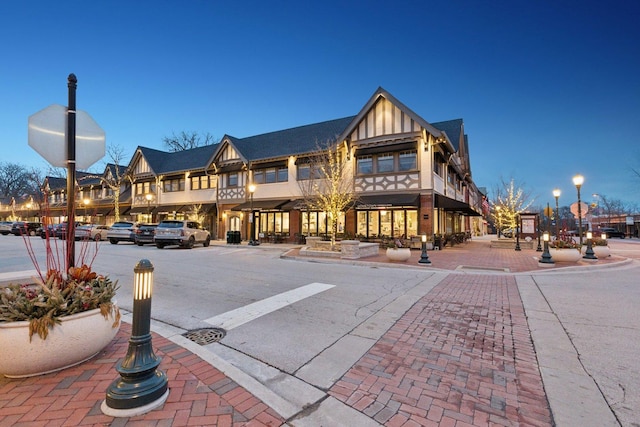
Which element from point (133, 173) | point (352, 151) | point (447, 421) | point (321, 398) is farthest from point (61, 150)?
point (133, 173)

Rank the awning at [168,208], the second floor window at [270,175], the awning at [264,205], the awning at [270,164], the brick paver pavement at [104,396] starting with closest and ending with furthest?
the brick paver pavement at [104,396], the awning at [264,205], the awning at [270,164], the second floor window at [270,175], the awning at [168,208]

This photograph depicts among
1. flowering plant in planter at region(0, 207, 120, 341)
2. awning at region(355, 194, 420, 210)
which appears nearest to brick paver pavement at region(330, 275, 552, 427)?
flowering plant in planter at region(0, 207, 120, 341)

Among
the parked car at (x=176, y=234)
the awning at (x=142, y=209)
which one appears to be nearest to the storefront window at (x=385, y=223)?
the parked car at (x=176, y=234)

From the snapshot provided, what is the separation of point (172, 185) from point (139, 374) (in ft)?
Answer: 107

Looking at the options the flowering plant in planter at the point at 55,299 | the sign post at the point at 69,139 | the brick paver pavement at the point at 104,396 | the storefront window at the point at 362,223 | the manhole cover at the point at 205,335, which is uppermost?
the sign post at the point at 69,139

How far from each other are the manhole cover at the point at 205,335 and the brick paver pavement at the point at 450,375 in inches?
84.4

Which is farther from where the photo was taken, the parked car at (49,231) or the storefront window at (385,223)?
the storefront window at (385,223)

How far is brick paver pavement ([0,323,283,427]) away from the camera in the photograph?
2.53 m

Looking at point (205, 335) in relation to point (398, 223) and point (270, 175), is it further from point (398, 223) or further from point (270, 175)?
point (270, 175)

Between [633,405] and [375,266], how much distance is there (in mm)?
9335

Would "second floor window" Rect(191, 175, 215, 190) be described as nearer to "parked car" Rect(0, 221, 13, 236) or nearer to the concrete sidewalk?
"parked car" Rect(0, 221, 13, 236)

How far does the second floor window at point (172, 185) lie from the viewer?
103 ft

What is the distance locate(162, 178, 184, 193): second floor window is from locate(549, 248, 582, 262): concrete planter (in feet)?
101

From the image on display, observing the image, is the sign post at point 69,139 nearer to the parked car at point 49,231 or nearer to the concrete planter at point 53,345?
the parked car at point 49,231
